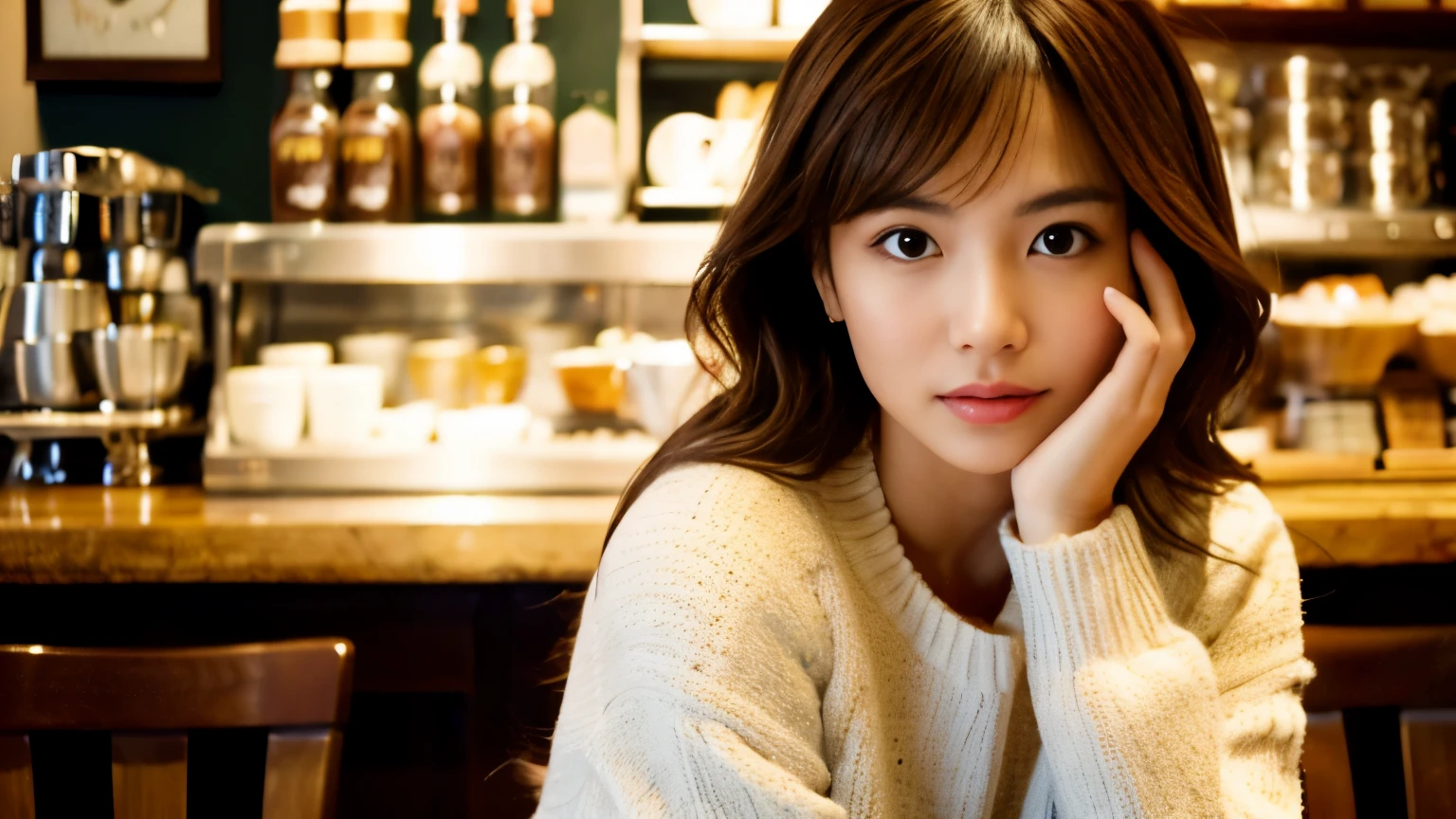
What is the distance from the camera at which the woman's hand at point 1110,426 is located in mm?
884

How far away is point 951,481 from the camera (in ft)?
3.34

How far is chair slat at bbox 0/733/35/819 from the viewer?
36.9 inches

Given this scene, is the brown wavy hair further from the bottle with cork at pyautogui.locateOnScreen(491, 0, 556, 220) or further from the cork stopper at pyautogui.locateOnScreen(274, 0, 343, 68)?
the cork stopper at pyautogui.locateOnScreen(274, 0, 343, 68)

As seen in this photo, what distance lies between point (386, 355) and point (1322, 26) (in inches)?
68.6

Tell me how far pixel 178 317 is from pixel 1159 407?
5.88ft

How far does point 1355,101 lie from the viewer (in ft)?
6.91

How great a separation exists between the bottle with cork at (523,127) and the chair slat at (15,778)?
1233 mm

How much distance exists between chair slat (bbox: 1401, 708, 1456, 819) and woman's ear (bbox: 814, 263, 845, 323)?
2.06 feet

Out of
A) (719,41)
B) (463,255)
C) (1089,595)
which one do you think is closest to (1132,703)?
(1089,595)

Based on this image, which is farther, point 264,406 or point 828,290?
point 264,406

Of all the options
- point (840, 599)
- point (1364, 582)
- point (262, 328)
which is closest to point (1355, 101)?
point (1364, 582)

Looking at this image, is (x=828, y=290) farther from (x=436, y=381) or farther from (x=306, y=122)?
(x=306, y=122)

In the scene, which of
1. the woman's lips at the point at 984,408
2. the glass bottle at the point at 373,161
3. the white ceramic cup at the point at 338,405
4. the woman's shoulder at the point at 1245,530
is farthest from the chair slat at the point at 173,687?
the glass bottle at the point at 373,161

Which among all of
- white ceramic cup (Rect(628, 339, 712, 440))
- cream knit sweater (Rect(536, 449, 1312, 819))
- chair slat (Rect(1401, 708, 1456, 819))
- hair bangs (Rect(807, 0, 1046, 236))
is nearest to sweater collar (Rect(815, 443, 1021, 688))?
cream knit sweater (Rect(536, 449, 1312, 819))
